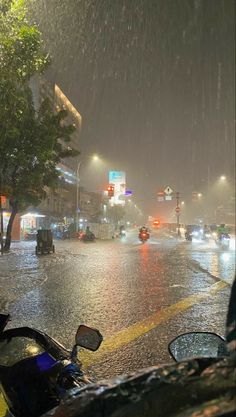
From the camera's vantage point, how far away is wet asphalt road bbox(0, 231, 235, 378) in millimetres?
6473

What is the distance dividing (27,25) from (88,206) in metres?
90.3

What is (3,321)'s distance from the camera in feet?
11.1

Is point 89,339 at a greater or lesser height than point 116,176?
lesser

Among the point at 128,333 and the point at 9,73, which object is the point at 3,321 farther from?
the point at 9,73

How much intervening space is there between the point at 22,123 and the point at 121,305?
61.6ft

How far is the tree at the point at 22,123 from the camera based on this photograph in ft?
49.3

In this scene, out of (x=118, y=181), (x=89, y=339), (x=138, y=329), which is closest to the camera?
(x=89, y=339)

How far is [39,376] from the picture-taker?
9.71ft

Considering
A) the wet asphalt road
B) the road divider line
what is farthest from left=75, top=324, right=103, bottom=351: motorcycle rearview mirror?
the road divider line

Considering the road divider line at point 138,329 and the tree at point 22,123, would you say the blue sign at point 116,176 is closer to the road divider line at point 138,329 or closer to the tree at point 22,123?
the tree at point 22,123

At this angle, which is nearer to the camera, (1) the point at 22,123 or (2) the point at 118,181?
(1) the point at 22,123

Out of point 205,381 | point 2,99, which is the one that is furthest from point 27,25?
point 205,381

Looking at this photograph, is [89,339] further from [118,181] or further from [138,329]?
[118,181]

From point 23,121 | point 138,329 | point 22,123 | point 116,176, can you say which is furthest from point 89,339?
point 116,176
